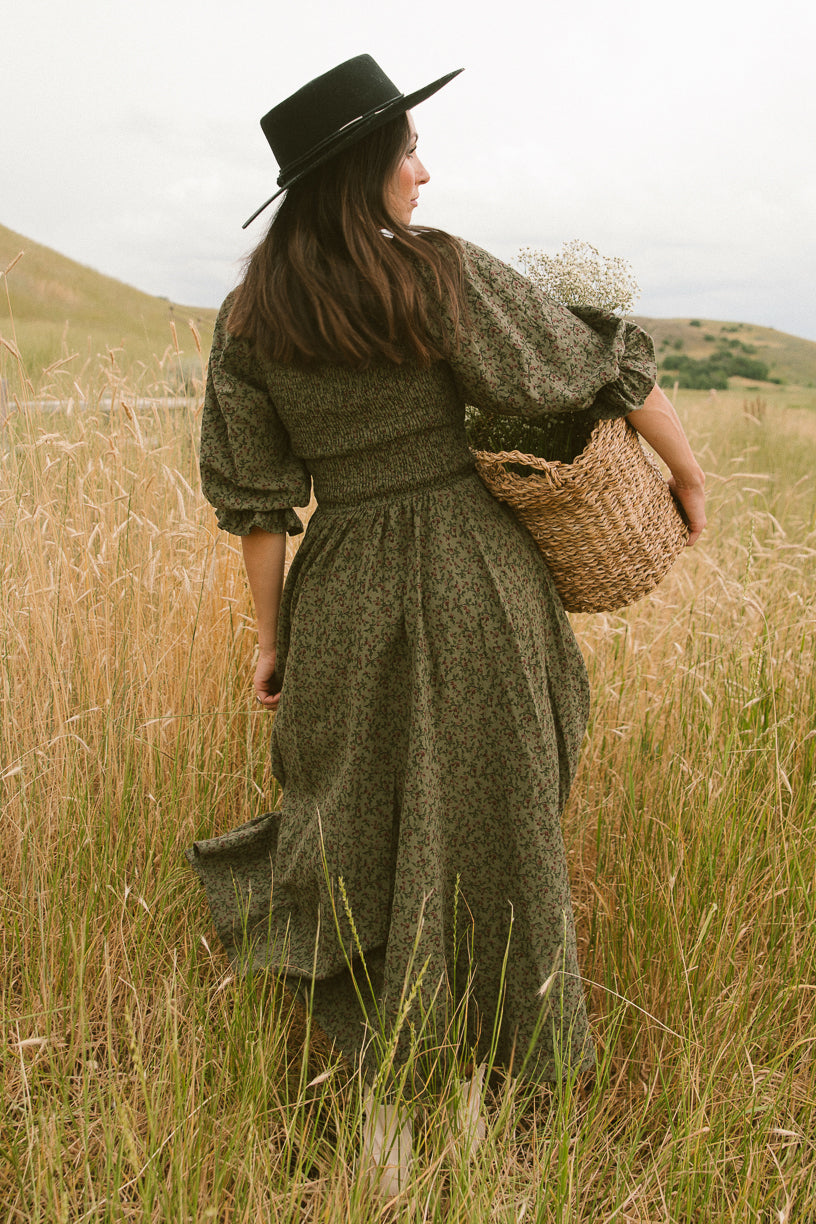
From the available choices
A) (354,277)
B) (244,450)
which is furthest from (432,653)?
(354,277)

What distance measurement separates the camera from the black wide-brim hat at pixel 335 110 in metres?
1.24

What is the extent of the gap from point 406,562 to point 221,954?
99cm

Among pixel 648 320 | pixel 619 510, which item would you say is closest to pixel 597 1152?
pixel 619 510

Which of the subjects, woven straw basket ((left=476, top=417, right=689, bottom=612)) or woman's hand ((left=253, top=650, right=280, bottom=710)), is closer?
woven straw basket ((left=476, top=417, right=689, bottom=612))

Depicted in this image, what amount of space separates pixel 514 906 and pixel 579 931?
0.62 meters

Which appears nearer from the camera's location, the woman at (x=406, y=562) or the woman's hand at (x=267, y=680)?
the woman at (x=406, y=562)

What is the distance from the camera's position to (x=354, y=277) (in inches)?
49.0

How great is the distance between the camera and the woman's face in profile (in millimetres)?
1288

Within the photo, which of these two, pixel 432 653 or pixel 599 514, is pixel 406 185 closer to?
pixel 599 514

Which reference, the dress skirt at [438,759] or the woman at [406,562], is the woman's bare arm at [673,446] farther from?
the dress skirt at [438,759]

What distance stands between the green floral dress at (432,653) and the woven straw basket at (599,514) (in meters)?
0.05

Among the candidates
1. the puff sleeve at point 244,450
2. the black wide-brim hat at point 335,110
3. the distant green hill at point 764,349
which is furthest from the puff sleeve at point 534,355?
the distant green hill at point 764,349

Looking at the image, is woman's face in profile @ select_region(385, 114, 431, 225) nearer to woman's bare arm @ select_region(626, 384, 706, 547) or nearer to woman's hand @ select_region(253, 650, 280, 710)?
woman's bare arm @ select_region(626, 384, 706, 547)

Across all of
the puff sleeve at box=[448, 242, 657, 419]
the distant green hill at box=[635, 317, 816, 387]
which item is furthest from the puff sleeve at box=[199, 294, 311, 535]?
the distant green hill at box=[635, 317, 816, 387]
